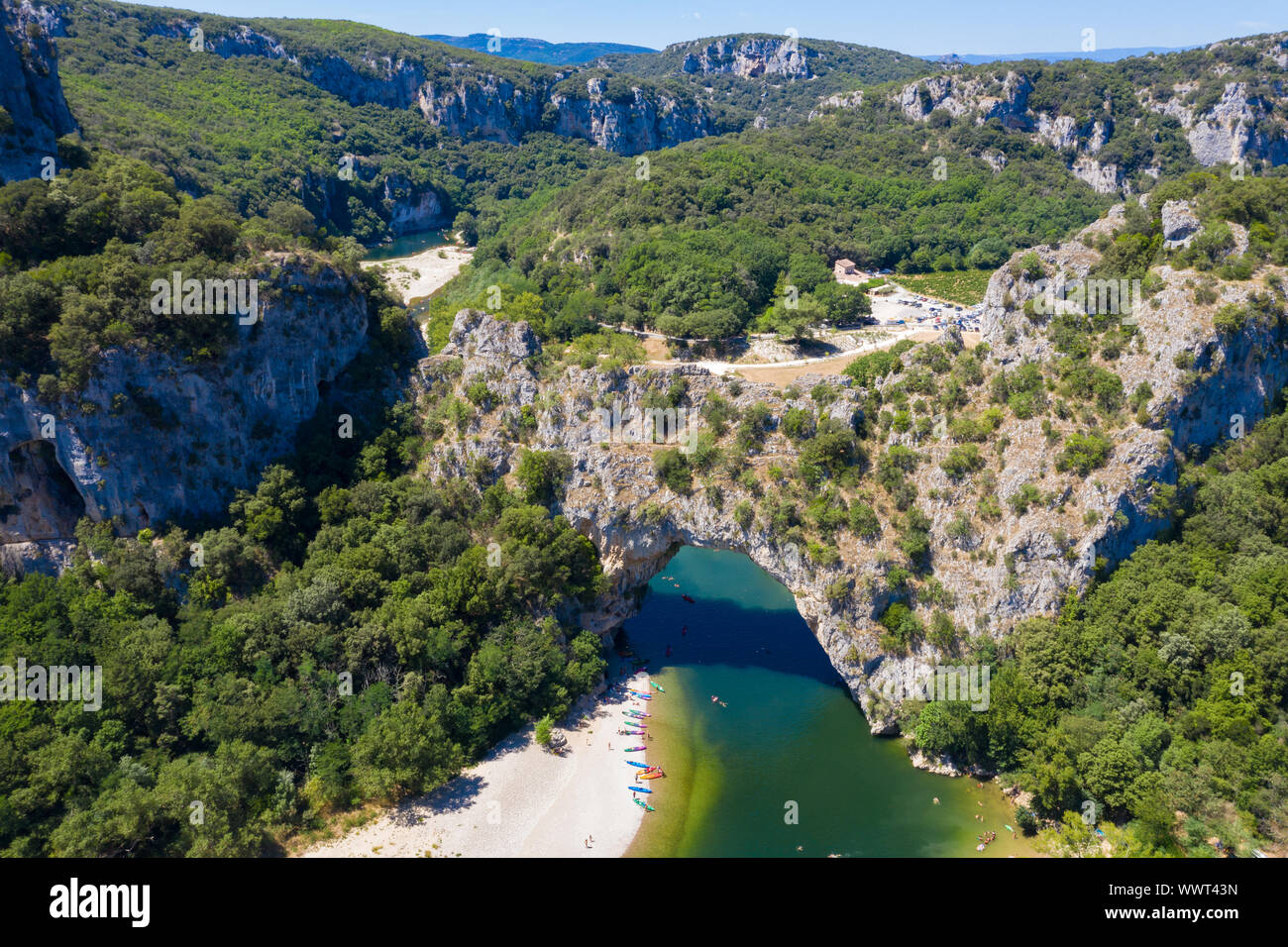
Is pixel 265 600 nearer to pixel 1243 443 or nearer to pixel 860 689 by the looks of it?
pixel 860 689

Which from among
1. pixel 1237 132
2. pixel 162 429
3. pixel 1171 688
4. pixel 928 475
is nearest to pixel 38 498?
pixel 162 429

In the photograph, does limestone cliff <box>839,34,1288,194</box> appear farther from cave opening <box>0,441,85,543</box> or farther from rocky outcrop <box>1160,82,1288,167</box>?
cave opening <box>0,441,85,543</box>

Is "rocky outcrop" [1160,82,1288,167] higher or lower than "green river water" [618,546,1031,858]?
higher

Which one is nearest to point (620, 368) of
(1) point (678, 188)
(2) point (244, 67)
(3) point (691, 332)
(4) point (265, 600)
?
Answer: (3) point (691, 332)

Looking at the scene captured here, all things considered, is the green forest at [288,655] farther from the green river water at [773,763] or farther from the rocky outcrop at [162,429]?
the green river water at [773,763]

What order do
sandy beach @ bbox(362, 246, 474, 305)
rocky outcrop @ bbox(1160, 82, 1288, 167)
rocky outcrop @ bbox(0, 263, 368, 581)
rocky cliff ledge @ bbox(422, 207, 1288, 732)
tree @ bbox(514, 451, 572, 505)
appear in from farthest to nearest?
rocky outcrop @ bbox(1160, 82, 1288, 167) → sandy beach @ bbox(362, 246, 474, 305) → tree @ bbox(514, 451, 572, 505) → rocky outcrop @ bbox(0, 263, 368, 581) → rocky cliff ledge @ bbox(422, 207, 1288, 732)

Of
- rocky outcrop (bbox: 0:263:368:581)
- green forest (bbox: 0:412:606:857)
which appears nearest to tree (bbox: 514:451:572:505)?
green forest (bbox: 0:412:606:857)

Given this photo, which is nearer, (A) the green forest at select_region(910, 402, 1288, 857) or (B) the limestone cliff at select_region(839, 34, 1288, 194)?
(A) the green forest at select_region(910, 402, 1288, 857)

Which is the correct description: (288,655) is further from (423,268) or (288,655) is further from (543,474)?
(423,268)
